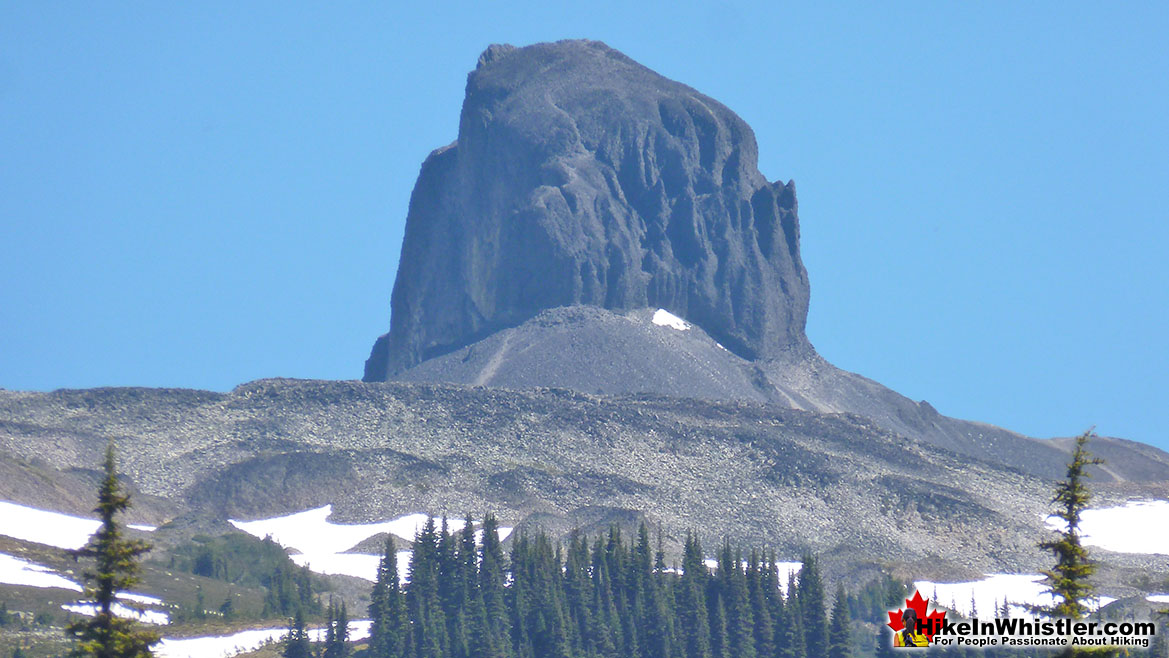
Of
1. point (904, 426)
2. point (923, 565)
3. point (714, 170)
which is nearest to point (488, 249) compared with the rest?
point (714, 170)

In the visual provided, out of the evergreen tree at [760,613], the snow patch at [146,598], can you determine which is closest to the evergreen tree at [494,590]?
the evergreen tree at [760,613]

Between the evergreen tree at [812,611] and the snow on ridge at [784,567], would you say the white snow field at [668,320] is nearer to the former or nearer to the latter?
the snow on ridge at [784,567]

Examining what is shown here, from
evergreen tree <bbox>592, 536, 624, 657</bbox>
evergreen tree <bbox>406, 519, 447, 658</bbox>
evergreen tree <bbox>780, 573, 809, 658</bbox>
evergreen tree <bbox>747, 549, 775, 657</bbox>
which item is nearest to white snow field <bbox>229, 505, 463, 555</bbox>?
evergreen tree <bbox>592, 536, 624, 657</bbox>

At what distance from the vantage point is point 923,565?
105750 millimetres

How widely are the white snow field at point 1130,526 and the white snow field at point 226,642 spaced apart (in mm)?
60681

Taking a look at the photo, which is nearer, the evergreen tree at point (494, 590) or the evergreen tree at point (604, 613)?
the evergreen tree at point (494, 590)

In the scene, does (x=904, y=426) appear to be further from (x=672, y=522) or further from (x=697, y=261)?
(x=672, y=522)

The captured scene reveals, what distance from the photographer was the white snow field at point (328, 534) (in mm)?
98625

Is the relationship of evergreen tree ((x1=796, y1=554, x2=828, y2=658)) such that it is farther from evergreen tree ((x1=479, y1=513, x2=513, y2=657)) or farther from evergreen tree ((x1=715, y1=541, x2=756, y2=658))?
evergreen tree ((x1=479, y1=513, x2=513, y2=657))

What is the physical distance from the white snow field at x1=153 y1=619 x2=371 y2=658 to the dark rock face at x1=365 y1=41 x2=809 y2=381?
10845 cm

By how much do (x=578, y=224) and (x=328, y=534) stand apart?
82761 mm

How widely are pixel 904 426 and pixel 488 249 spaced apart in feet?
160

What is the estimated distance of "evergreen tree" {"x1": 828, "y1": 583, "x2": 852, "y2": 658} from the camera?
233 feet

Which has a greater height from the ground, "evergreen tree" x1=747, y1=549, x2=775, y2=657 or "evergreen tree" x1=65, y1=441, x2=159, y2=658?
"evergreen tree" x1=747, y1=549, x2=775, y2=657
